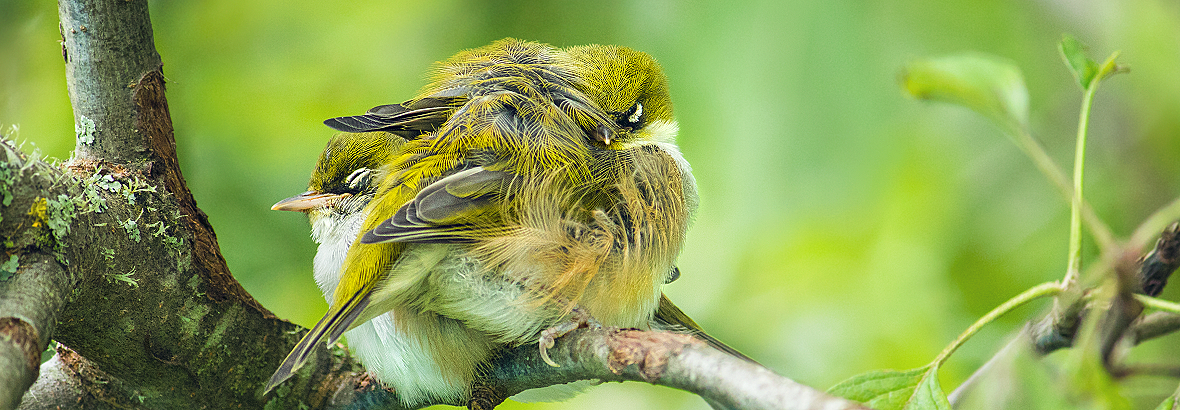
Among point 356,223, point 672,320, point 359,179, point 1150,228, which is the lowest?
point 672,320

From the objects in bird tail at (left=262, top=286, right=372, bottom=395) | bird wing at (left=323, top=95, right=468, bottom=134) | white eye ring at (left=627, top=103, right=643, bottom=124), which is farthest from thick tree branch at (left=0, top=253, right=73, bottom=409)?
white eye ring at (left=627, top=103, right=643, bottom=124)

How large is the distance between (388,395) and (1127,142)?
2.54m

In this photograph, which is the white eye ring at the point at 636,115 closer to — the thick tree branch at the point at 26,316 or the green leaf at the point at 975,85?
the green leaf at the point at 975,85

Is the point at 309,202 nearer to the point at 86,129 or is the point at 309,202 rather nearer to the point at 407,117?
the point at 407,117

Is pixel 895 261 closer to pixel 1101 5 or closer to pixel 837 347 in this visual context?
pixel 837 347

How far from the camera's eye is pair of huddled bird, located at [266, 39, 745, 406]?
152 cm

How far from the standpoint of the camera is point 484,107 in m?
1.78

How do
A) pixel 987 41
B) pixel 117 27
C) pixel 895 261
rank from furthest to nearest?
pixel 987 41 < pixel 895 261 < pixel 117 27

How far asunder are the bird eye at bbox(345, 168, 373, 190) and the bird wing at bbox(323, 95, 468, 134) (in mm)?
159

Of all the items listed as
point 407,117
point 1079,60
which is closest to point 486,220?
point 407,117

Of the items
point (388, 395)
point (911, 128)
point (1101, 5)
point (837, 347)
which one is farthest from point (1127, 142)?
point (388, 395)

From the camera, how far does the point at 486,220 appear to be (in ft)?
5.12

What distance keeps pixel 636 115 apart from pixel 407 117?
617mm

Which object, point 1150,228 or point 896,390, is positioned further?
point 896,390
